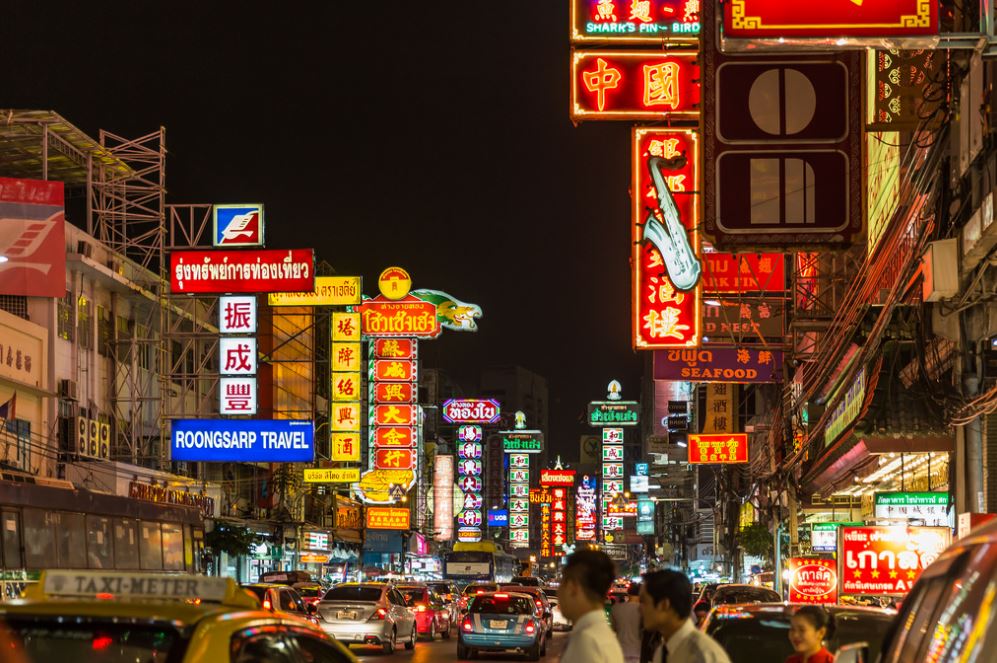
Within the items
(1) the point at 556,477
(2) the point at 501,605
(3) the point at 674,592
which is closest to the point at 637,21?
(2) the point at 501,605

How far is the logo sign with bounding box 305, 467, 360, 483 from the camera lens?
61.3 m

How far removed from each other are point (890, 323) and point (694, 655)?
13958 millimetres

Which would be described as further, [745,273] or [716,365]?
[716,365]

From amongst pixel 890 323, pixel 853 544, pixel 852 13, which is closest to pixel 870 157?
pixel 890 323

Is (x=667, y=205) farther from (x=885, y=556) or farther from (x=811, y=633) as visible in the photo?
(x=811, y=633)

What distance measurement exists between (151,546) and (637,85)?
39.3 ft

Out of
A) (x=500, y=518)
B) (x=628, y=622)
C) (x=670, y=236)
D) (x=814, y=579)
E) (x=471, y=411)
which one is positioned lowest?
(x=500, y=518)

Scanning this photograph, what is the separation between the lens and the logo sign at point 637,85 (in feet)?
74.9

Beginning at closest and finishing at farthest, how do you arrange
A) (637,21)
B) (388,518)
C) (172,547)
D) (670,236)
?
(637,21), (670,236), (172,547), (388,518)

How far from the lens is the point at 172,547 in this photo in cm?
2753

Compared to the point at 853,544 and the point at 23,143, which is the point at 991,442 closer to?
the point at 853,544

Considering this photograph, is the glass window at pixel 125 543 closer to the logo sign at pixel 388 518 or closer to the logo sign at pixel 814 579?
the logo sign at pixel 814 579

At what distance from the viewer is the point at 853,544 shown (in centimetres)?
1867

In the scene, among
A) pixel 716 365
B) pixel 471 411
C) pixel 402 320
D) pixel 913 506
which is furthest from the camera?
pixel 471 411
